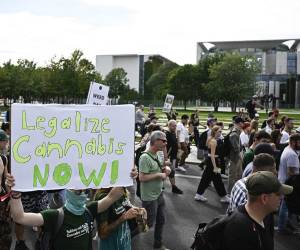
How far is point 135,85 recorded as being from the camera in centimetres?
13575

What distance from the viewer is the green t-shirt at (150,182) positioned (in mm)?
5703

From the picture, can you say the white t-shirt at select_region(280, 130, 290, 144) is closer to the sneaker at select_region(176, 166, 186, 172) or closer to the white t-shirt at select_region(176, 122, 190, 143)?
the white t-shirt at select_region(176, 122, 190, 143)

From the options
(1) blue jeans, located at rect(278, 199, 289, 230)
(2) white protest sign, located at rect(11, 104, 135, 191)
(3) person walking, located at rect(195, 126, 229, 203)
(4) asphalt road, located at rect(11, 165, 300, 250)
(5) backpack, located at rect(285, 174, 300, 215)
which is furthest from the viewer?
(3) person walking, located at rect(195, 126, 229, 203)

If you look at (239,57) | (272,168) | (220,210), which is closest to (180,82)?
(239,57)

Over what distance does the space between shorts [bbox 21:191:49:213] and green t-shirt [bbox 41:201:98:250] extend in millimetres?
2517

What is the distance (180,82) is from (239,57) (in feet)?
35.8

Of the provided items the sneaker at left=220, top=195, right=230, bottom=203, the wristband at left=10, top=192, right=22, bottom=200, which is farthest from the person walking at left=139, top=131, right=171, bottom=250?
the sneaker at left=220, top=195, right=230, bottom=203

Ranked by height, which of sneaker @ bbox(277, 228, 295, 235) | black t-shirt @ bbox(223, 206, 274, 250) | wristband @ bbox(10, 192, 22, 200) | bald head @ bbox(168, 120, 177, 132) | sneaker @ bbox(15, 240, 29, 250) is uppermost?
bald head @ bbox(168, 120, 177, 132)

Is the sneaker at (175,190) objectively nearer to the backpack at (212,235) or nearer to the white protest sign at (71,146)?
the white protest sign at (71,146)

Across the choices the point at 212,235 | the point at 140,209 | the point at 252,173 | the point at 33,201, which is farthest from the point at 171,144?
the point at 212,235

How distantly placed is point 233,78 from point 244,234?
196 ft

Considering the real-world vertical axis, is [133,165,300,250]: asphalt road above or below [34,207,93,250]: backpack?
below

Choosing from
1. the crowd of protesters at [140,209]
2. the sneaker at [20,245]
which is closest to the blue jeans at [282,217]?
the crowd of protesters at [140,209]

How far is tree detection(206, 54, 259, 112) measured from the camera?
6081cm
